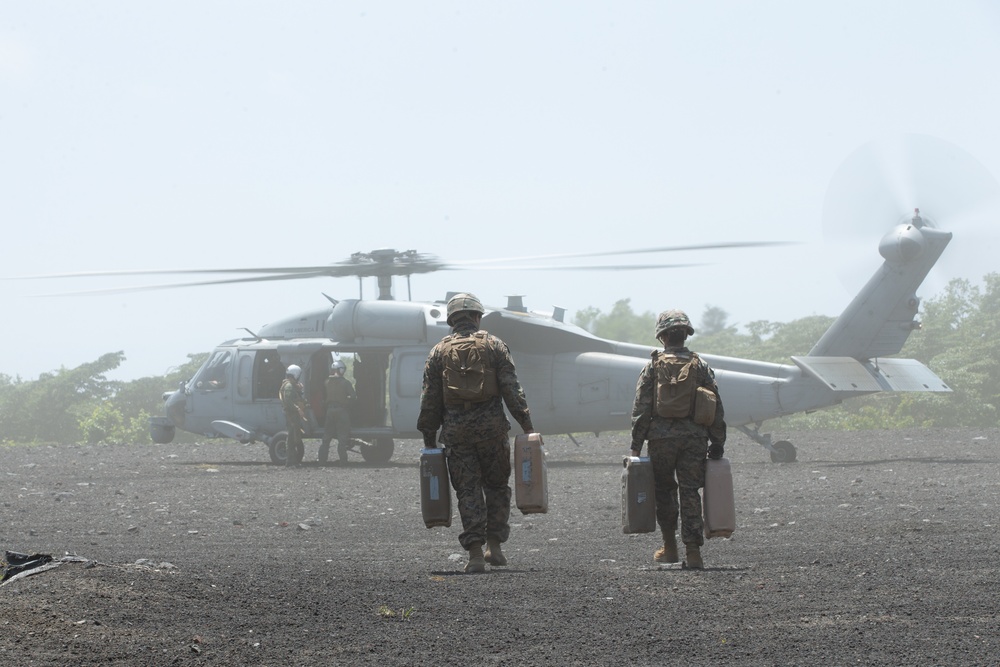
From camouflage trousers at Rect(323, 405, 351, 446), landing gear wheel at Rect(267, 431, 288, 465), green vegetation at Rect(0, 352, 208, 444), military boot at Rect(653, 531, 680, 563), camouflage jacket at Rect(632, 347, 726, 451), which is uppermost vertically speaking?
camouflage jacket at Rect(632, 347, 726, 451)

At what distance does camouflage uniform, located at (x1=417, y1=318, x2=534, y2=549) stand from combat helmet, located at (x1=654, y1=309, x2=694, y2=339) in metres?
1.00

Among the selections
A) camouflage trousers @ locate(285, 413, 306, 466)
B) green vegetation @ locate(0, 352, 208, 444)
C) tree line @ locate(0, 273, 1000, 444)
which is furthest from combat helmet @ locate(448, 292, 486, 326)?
green vegetation @ locate(0, 352, 208, 444)

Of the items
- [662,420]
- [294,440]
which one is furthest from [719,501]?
[294,440]

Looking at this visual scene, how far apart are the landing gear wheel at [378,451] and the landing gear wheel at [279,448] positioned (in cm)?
130

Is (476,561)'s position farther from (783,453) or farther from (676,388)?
(783,453)

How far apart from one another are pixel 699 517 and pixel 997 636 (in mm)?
2440

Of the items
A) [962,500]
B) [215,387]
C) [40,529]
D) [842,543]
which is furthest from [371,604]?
[215,387]

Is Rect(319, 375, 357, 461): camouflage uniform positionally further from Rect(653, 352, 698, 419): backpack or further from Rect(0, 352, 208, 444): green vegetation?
Rect(0, 352, 208, 444): green vegetation

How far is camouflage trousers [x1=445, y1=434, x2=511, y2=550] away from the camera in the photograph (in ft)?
24.4

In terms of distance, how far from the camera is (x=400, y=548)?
8.84m

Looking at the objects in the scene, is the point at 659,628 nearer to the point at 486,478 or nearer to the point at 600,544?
the point at 486,478

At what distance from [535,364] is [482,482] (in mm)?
10136

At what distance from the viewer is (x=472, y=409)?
24.6 ft

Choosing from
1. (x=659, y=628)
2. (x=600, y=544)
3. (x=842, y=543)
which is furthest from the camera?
(x=600, y=544)
